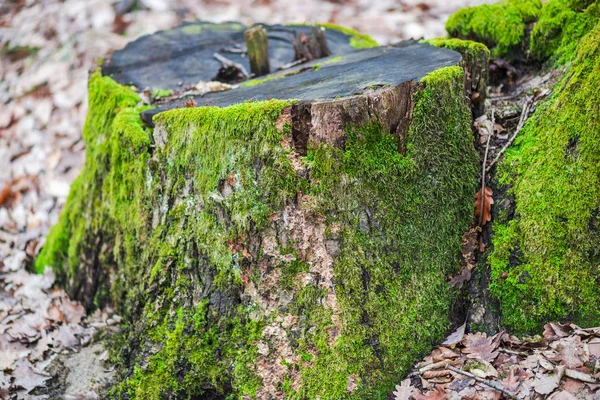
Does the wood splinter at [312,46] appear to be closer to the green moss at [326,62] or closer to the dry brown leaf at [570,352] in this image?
the green moss at [326,62]

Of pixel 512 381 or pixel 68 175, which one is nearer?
pixel 512 381

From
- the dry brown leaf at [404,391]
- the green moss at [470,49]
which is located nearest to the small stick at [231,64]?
the green moss at [470,49]

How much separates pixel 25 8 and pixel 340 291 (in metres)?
9.22

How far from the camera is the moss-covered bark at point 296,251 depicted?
2.51 meters

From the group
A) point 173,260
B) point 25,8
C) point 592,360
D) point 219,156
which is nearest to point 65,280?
point 173,260

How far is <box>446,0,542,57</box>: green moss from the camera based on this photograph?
3.95 meters

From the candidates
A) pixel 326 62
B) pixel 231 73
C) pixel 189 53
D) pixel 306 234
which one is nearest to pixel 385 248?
pixel 306 234

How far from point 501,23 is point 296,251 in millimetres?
2764

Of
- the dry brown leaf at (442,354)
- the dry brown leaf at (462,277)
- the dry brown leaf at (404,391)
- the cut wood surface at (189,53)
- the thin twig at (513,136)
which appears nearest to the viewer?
the dry brown leaf at (404,391)

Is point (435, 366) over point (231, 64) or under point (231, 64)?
under

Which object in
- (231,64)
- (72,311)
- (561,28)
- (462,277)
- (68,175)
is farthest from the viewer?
(68,175)

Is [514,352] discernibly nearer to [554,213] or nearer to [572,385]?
[572,385]

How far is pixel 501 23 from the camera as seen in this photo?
4012 mm

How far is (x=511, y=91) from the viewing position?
368 cm
